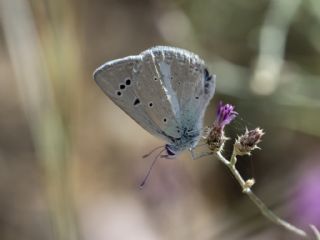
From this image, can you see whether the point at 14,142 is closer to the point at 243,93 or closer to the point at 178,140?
the point at 243,93

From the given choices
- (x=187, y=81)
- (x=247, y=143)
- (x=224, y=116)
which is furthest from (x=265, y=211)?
(x=187, y=81)

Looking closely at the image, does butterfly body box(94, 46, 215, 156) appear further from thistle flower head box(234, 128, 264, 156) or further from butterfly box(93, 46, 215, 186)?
thistle flower head box(234, 128, 264, 156)

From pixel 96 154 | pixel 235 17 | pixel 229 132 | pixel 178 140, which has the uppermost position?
pixel 178 140

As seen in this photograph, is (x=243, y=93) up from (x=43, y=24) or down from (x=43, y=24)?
down

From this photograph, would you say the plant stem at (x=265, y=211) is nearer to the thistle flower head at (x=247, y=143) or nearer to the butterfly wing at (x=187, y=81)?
the thistle flower head at (x=247, y=143)

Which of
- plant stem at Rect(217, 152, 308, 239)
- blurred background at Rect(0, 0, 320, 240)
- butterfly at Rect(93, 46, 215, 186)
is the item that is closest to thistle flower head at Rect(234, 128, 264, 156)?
plant stem at Rect(217, 152, 308, 239)

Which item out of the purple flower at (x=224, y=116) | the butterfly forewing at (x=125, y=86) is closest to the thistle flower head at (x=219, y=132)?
the purple flower at (x=224, y=116)

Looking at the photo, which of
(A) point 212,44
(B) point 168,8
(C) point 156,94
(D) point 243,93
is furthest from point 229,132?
(C) point 156,94
